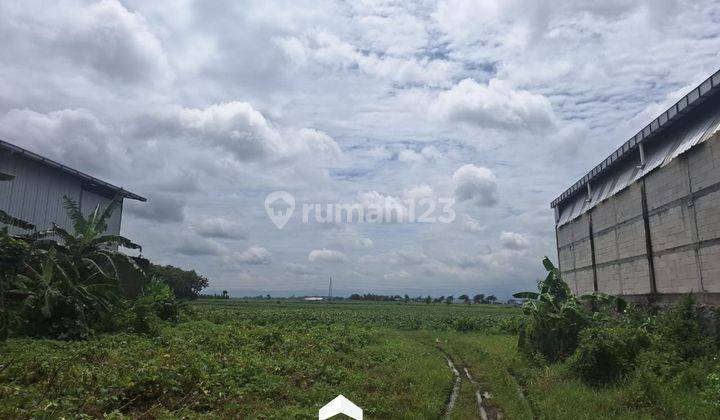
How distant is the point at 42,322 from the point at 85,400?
10.1 meters

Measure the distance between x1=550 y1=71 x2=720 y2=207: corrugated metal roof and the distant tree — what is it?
6113 cm

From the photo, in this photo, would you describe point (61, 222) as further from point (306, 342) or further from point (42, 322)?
point (306, 342)

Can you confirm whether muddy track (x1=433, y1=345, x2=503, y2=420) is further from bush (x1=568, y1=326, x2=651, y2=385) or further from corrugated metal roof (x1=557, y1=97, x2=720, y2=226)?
corrugated metal roof (x1=557, y1=97, x2=720, y2=226)

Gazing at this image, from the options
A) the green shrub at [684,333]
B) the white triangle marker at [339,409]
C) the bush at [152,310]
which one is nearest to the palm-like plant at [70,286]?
the bush at [152,310]

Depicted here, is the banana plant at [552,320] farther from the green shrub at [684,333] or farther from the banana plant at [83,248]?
the banana plant at [83,248]

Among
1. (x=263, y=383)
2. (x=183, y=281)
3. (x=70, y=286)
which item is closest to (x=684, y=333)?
→ (x=263, y=383)

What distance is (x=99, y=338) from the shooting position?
16297 millimetres

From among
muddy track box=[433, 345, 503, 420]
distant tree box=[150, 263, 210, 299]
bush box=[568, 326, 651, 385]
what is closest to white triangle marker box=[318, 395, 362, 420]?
muddy track box=[433, 345, 503, 420]

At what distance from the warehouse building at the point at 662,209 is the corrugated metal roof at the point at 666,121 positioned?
26mm

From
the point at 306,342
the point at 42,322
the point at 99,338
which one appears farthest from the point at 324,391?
the point at 42,322

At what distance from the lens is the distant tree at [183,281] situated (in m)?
71.9

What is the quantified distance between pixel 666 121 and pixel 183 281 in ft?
226

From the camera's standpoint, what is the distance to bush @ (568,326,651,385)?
1214 cm

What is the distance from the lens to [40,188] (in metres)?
24.2
